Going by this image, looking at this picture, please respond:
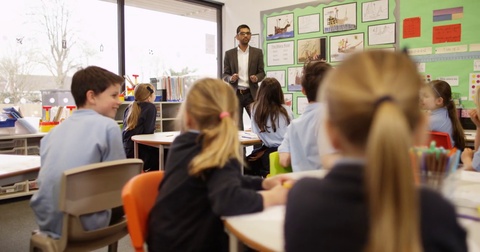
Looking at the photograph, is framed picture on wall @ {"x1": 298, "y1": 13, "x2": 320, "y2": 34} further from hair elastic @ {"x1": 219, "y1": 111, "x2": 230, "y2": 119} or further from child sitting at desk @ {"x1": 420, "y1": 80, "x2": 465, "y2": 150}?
hair elastic @ {"x1": 219, "y1": 111, "x2": 230, "y2": 119}

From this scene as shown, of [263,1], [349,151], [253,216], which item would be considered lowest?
[253,216]

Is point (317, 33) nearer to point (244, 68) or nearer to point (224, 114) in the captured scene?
point (244, 68)

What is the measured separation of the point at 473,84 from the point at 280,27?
260cm

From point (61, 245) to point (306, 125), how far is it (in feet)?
4.03

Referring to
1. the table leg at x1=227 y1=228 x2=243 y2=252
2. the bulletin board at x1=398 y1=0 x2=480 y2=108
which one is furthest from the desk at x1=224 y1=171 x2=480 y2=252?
the bulletin board at x1=398 y1=0 x2=480 y2=108

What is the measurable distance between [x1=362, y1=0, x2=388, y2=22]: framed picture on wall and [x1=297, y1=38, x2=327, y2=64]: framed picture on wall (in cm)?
60

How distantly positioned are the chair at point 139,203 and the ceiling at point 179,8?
457 centimetres

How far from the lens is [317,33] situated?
5.27 meters

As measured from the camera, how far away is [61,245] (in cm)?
152

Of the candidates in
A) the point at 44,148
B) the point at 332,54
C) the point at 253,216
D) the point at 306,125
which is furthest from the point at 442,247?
the point at 332,54

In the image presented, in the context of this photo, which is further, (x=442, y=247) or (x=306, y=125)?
(x=306, y=125)

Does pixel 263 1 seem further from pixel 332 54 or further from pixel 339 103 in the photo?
pixel 339 103

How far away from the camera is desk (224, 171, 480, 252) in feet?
2.97

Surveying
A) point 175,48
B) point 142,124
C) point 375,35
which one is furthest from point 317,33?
point 142,124
